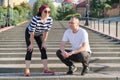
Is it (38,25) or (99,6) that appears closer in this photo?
(38,25)

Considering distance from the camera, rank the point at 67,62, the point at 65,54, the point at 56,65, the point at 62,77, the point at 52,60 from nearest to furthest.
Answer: the point at 65,54 → the point at 62,77 → the point at 67,62 → the point at 56,65 → the point at 52,60

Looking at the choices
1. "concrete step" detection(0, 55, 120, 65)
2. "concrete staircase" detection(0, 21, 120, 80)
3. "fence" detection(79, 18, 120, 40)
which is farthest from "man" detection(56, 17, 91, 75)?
"fence" detection(79, 18, 120, 40)

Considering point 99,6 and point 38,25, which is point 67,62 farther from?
point 99,6

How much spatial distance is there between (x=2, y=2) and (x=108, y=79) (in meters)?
44.0

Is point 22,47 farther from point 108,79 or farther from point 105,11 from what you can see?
point 105,11

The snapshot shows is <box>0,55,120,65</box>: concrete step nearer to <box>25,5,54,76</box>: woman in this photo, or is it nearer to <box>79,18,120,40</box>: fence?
<box>25,5,54,76</box>: woman

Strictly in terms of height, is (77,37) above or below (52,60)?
above

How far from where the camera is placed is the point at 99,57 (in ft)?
36.2

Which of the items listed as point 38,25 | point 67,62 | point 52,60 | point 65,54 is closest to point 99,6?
point 52,60

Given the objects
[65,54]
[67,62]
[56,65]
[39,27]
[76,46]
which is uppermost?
[39,27]

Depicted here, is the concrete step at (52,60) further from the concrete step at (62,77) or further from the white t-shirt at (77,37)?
the white t-shirt at (77,37)

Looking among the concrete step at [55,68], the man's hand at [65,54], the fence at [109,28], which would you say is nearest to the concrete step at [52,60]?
the concrete step at [55,68]

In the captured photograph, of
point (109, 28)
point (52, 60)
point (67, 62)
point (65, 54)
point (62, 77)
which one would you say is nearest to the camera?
point (65, 54)

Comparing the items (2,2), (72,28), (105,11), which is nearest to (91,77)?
(72,28)
